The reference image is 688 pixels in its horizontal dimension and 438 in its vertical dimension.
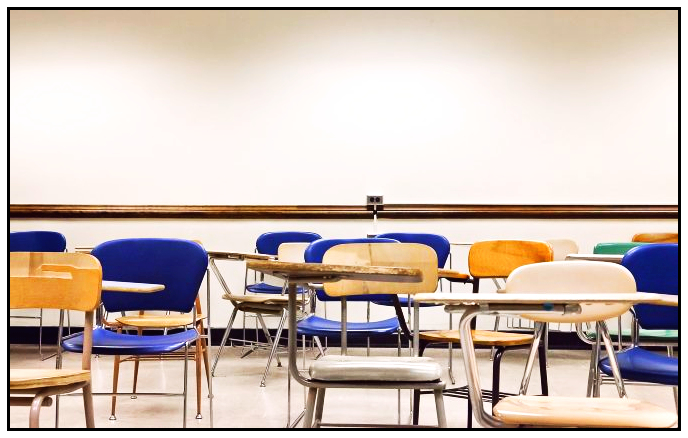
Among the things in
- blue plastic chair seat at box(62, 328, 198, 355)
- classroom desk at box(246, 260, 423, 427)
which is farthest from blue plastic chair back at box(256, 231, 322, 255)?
classroom desk at box(246, 260, 423, 427)

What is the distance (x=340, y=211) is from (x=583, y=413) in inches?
168

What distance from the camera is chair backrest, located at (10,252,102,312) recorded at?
2035 mm

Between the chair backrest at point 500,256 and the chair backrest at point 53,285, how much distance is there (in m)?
2.26

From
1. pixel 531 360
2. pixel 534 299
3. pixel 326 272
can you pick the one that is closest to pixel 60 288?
pixel 326 272

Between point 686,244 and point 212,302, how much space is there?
4304 mm

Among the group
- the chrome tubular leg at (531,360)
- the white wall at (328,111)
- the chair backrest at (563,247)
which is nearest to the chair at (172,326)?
the chrome tubular leg at (531,360)

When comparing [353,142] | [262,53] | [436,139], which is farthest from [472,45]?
[262,53]

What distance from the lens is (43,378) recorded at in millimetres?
1800

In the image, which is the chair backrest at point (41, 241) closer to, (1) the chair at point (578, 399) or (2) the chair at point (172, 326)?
(2) the chair at point (172, 326)

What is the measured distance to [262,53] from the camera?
5.98 m

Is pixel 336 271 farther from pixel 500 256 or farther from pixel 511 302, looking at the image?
pixel 500 256

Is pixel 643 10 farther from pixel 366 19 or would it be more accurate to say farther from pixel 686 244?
pixel 686 244

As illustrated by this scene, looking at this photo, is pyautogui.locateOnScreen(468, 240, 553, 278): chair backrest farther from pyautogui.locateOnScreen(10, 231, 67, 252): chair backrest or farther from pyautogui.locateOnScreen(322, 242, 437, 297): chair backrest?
pyautogui.locateOnScreen(10, 231, 67, 252): chair backrest

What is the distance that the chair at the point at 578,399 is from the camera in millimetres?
1631
